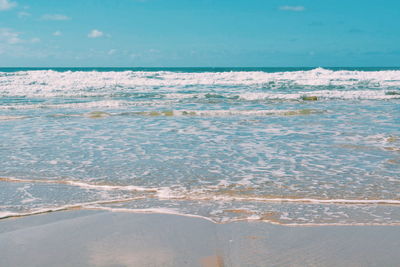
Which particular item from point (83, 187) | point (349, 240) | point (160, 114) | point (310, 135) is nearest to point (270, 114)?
point (160, 114)

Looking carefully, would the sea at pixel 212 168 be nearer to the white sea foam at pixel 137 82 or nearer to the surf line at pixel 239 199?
the surf line at pixel 239 199

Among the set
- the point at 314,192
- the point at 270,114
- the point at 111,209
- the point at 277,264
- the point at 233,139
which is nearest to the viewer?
the point at 277,264

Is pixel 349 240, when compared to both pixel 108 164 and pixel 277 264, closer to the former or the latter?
pixel 277 264

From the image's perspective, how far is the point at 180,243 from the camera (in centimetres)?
371

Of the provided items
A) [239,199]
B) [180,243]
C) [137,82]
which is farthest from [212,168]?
[137,82]

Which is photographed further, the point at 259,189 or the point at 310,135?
the point at 310,135

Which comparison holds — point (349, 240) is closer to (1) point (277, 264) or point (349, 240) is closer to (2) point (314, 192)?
(1) point (277, 264)

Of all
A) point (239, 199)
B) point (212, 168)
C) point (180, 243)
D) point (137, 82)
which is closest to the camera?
point (180, 243)

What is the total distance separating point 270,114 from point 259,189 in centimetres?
890

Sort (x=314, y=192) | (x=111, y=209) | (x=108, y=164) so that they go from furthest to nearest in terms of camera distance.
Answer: (x=108, y=164), (x=314, y=192), (x=111, y=209)

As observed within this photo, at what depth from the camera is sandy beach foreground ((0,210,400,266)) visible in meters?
3.34

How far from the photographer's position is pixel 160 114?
1421 cm

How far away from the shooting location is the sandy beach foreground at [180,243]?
334 cm

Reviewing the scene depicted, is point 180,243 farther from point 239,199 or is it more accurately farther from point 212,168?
point 212,168
